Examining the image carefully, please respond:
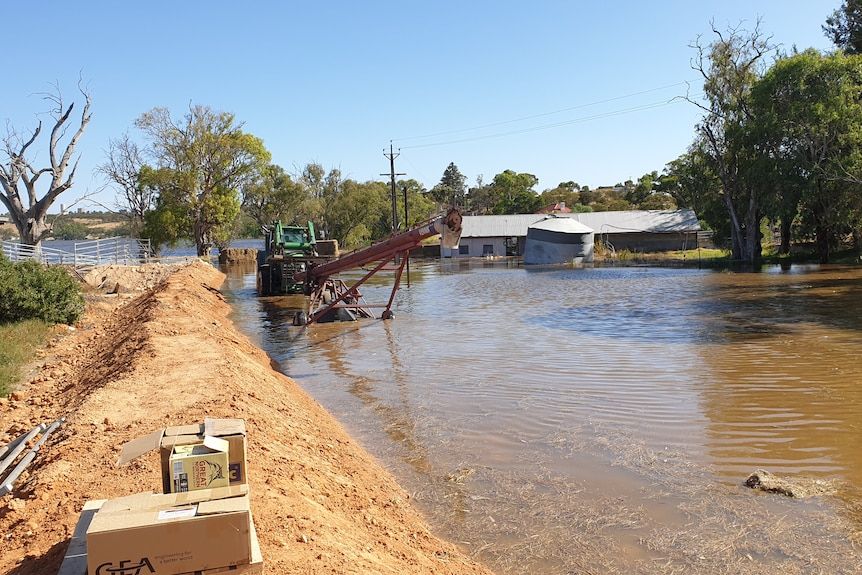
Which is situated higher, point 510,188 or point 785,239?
point 510,188

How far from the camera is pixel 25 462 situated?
21.2 feet

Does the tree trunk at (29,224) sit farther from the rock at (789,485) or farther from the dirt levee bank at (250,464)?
the rock at (789,485)

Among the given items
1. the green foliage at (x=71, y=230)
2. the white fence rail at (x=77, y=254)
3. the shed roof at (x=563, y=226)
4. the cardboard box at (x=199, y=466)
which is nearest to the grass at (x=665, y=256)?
the shed roof at (x=563, y=226)

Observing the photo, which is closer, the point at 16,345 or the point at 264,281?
the point at 16,345

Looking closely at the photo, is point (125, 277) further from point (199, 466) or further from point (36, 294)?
point (199, 466)

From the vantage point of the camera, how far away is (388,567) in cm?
452

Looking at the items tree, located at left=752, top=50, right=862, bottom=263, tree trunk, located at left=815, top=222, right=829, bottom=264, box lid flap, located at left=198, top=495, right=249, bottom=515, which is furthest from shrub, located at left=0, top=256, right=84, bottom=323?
tree trunk, located at left=815, top=222, right=829, bottom=264

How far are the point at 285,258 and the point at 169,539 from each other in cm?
2407

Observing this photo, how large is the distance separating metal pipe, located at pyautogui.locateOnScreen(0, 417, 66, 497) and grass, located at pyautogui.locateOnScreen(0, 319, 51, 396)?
3415mm

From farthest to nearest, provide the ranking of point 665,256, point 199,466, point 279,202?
point 279,202 < point 665,256 < point 199,466

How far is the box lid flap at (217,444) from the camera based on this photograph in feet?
13.8

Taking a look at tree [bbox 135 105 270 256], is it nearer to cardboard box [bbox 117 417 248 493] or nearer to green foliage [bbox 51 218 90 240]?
cardboard box [bbox 117 417 248 493]

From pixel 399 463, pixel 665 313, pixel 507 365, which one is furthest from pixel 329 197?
pixel 399 463

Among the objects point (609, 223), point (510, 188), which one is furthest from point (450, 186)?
point (609, 223)
